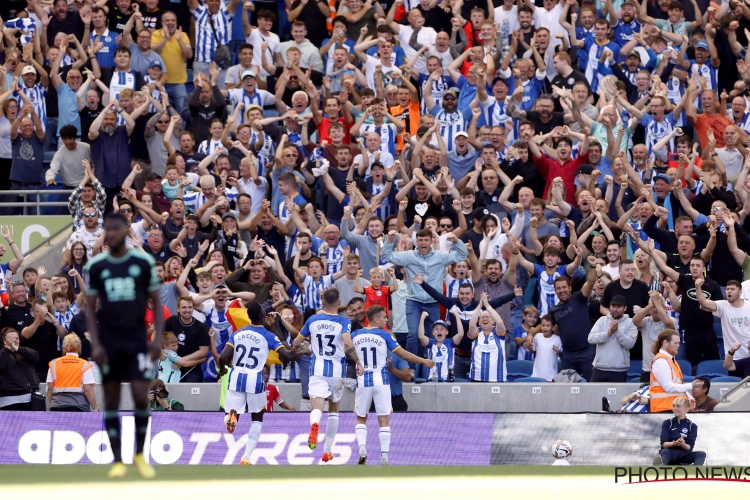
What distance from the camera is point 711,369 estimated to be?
734 inches

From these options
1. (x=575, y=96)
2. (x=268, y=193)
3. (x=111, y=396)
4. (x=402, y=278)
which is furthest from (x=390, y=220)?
(x=111, y=396)

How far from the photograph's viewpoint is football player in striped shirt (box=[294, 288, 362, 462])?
55.5ft

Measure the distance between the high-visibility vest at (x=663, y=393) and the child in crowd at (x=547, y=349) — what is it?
81.5 inches

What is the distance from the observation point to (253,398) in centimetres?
1705

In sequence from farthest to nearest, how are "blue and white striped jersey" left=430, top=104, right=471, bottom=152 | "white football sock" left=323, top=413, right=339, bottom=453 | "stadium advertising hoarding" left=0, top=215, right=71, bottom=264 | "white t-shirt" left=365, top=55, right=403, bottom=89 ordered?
1. "white t-shirt" left=365, top=55, right=403, bottom=89
2. "stadium advertising hoarding" left=0, top=215, right=71, bottom=264
3. "blue and white striped jersey" left=430, top=104, right=471, bottom=152
4. "white football sock" left=323, top=413, right=339, bottom=453

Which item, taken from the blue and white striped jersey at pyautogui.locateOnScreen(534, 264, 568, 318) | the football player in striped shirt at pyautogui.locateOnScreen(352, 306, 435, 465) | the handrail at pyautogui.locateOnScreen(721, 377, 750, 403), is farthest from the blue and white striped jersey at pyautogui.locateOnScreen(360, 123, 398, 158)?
the handrail at pyautogui.locateOnScreen(721, 377, 750, 403)

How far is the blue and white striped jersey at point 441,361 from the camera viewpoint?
18.8 m

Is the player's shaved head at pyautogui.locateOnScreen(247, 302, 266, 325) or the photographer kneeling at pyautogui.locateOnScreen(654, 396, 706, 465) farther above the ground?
the player's shaved head at pyautogui.locateOnScreen(247, 302, 266, 325)

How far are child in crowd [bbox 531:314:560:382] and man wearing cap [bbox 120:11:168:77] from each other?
353 inches

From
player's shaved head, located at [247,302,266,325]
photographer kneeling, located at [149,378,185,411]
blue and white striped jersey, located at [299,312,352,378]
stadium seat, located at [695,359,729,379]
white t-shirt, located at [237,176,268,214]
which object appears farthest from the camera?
white t-shirt, located at [237,176,268,214]

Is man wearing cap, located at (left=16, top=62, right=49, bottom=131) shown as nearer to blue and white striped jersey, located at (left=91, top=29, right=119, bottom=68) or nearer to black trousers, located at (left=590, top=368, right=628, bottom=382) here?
blue and white striped jersey, located at (left=91, top=29, right=119, bottom=68)

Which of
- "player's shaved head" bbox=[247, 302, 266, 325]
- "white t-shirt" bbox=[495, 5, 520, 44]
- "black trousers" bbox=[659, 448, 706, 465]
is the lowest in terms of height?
"black trousers" bbox=[659, 448, 706, 465]

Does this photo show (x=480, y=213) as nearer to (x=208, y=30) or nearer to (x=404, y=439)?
(x=404, y=439)

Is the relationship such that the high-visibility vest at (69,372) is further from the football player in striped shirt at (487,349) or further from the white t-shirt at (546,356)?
the white t-shirt at (546,356)
